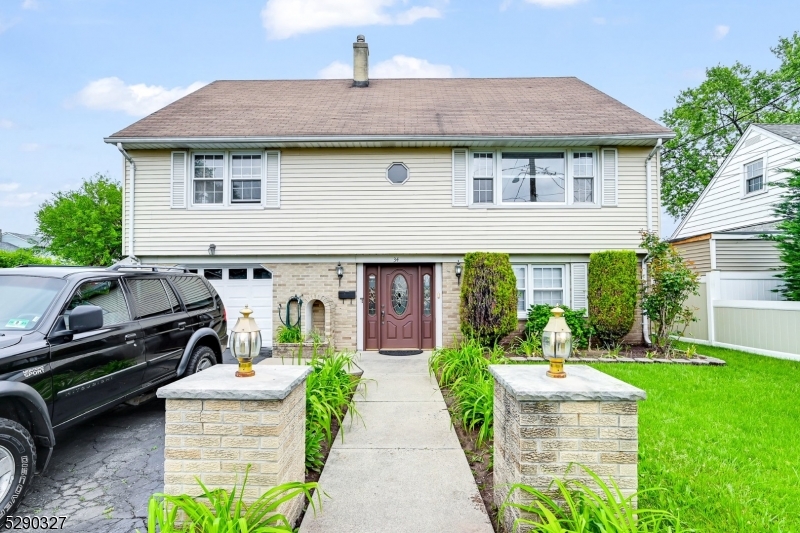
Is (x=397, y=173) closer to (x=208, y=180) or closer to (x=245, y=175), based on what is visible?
(x=245, y=175)

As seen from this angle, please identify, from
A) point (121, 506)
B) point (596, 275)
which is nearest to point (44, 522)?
point (121, 506)

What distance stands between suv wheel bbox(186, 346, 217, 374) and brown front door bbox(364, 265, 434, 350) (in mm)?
3792

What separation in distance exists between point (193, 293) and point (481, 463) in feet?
13.7

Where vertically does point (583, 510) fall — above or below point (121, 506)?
A: above

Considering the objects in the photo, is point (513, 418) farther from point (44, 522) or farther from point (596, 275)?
point (596, 275)

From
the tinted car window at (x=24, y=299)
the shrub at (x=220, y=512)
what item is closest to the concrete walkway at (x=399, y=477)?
the shrub at (x=220, y=512)

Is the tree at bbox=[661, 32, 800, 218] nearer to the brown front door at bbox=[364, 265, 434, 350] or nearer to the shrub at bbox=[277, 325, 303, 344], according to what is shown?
the brown front door at bbox=[364, 265, 434, 350]

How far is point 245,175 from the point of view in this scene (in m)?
8.56

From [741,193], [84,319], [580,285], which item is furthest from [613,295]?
[84,319]

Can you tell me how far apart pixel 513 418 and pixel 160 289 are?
4.29 meters

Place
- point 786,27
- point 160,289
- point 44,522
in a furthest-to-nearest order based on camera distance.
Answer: point 786,27
point 160,289
point 44,522

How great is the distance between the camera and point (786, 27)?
1917 cm

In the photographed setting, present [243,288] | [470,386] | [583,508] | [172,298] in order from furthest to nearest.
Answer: [243,288], [172,298], [470,386], [583,508]

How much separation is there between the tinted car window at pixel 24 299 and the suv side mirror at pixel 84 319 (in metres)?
0.26
